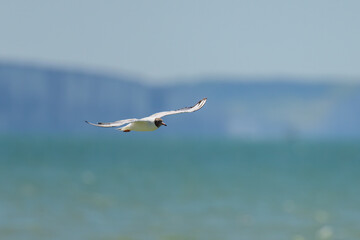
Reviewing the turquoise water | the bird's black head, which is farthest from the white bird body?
the turquoise water

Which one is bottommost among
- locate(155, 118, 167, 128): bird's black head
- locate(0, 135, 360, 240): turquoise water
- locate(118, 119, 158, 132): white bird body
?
locate(118, 119, 158, 132): white bird body

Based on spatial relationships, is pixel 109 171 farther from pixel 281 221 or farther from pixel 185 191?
pixel 281 221

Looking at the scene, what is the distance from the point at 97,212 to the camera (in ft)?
142

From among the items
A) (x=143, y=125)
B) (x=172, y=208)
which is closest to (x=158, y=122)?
(x=143, y=125)

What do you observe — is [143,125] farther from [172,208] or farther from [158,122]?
[172,208]

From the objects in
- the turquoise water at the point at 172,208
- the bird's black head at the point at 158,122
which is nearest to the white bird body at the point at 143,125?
the bird's black head at the point at 158,122

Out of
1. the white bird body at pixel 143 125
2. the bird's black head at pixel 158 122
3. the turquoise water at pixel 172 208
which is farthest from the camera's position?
the turquoise water at pixel 172 208

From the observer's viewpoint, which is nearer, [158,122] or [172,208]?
[158,122]

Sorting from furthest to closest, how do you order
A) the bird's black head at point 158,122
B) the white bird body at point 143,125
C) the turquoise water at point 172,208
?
the turquoise water at point 172,208 → the bird's black head at point 158,122 → the white bird body at point 143,125

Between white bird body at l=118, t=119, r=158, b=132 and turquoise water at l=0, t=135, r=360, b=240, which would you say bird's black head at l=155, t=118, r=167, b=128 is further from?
turquoise water at l=0, t=135, r=360, b=240

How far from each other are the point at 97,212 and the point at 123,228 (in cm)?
610

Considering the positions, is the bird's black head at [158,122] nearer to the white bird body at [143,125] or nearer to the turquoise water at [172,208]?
the white bird body at [143,125]

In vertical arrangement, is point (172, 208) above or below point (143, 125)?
above

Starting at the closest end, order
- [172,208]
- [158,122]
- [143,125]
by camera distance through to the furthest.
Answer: [143,125], [158,122], [172,208]
